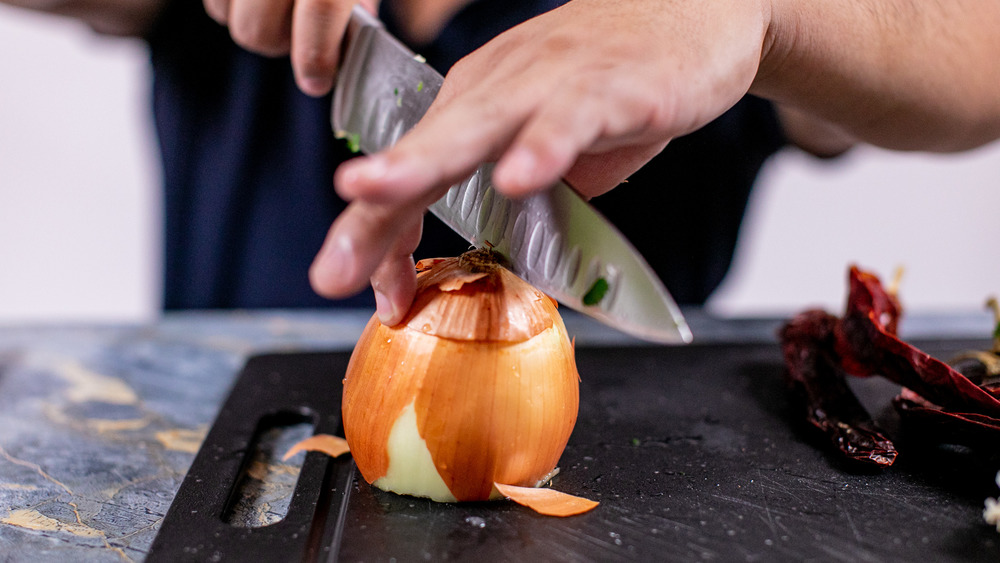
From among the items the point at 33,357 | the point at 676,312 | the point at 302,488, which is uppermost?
the point at 676,312

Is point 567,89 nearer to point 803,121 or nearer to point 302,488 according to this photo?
point 302,488

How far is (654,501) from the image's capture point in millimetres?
958

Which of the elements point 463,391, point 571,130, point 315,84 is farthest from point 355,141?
point 571,130

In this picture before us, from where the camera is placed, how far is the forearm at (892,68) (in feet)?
3.51

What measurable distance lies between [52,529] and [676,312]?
0.82 metres

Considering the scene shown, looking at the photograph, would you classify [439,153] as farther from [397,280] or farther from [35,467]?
[35,467]

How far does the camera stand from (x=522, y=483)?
951 millimetres

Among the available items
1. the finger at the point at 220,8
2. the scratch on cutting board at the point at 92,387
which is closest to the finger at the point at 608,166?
the finger at the point at 220,8

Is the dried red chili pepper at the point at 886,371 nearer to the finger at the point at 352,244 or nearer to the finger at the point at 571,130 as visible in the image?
the finger at the point at 571,130

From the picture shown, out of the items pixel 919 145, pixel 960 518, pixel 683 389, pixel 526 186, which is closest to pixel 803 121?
pixel 919 145

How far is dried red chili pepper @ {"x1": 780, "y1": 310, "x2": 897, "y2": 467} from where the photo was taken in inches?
42.1

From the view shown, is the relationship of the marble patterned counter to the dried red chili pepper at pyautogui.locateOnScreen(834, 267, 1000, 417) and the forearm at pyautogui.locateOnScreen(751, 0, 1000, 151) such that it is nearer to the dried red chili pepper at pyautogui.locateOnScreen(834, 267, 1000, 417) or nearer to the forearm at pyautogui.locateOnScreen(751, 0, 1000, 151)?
the dried red chili pepper at pyautogui.locateOnScreen(834, 267, 1000, 417)

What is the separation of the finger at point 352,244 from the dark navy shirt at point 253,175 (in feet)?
3.45

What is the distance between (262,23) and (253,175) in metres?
0.88
